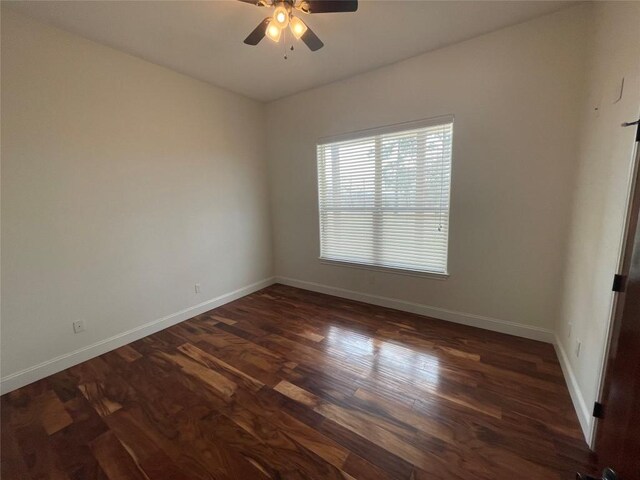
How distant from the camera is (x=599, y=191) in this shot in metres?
1.56

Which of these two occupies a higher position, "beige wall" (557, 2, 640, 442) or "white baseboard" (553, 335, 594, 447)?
"beige wall" (557, 2, 640, 442)

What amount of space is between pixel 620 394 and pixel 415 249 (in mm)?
2013

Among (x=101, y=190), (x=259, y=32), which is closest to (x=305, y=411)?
(x=101, y=190)

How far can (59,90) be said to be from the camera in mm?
2062

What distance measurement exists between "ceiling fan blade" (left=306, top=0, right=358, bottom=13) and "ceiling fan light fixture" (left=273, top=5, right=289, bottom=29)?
0.17 m

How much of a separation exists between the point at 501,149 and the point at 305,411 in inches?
108

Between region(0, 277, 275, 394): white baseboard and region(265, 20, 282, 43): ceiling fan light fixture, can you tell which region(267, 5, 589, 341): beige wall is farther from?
region(0, 277, 275, 394): white baseboard

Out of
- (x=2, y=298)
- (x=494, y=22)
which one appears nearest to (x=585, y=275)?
(x=494, y=22)

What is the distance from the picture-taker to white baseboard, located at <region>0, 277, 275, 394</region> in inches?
77.6

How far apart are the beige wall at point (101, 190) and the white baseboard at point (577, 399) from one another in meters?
3.52

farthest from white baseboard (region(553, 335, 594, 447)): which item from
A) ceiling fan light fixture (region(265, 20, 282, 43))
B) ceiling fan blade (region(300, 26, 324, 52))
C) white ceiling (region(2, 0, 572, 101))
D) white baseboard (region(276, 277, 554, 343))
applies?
ceiling fan light fixture (region(265, 20, 282, 43))

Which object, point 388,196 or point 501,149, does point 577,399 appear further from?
point 388,196

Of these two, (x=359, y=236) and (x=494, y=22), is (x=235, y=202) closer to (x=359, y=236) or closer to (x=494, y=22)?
(x=359, y=236)

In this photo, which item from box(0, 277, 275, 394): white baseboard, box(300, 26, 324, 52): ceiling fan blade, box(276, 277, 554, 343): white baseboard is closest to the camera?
box(300, 26, 324, 52): ceiling fan blade
